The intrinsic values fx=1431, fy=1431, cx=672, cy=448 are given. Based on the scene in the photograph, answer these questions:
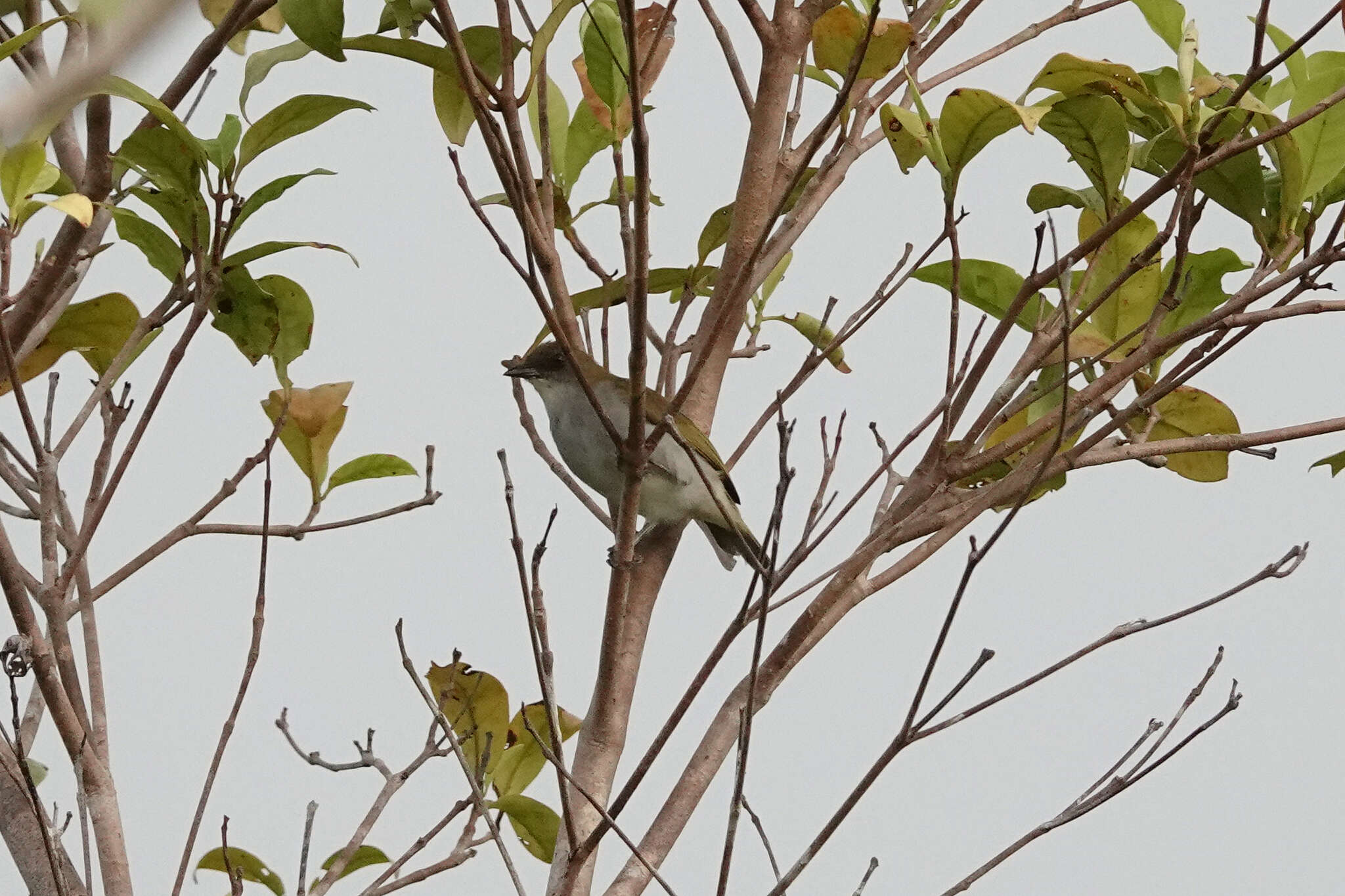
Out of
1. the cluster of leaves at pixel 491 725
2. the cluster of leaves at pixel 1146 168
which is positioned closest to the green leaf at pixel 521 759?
the cluster of leaves at pixel 491 725

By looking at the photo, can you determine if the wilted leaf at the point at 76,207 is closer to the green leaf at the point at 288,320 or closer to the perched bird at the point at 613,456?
the green leaf at the point at 288,320

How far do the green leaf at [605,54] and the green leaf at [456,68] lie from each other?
0.23 ft

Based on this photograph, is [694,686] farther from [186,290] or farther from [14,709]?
[186,290]

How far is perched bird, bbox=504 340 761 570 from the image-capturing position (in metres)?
2.25

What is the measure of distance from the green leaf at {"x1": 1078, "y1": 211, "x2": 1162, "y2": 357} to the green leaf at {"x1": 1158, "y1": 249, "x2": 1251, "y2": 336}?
0.11 ft

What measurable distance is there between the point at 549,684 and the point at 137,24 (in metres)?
0.91

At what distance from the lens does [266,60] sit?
151 centimetres

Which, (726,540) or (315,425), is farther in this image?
(726,540)

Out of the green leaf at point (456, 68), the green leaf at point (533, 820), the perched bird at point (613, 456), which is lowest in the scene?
the green leaf at point (533, 820)

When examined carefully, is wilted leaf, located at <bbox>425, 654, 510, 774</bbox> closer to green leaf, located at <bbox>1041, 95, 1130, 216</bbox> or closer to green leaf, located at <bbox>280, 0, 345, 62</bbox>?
green leaf, located at <bbox>280, 0, 345, 62</bbox>

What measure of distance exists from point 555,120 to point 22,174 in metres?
0.65

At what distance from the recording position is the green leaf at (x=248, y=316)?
1.54 metres

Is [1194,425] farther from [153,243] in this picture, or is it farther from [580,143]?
[153,243]

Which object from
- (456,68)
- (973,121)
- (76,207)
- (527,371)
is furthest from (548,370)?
(76,207)
